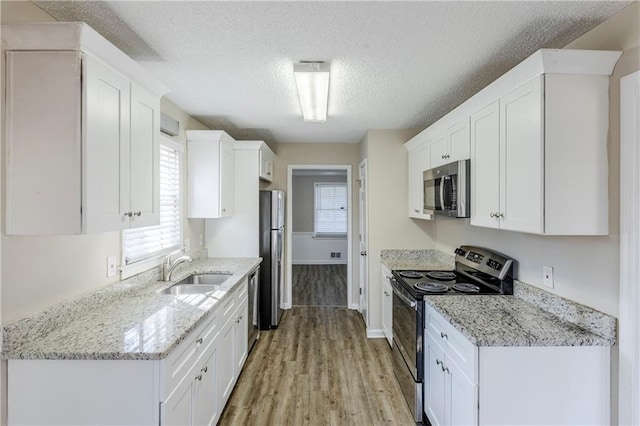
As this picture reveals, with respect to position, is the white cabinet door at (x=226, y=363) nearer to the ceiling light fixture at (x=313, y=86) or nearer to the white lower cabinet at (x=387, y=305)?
the white lower cabinet at (x=387, y=305)

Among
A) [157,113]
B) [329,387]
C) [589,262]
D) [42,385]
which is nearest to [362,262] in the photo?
[329,387]

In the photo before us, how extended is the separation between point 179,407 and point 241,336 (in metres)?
1.32

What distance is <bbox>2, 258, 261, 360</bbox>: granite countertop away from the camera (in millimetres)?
1370

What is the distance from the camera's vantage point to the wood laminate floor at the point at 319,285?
5.16 meters

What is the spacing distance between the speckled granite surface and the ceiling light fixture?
69.5 inches

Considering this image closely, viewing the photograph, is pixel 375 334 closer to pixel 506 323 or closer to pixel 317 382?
pixel 317 382

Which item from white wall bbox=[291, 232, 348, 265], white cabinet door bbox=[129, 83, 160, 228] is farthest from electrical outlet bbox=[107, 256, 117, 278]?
white wall bbox=[291, 232, 348, 265]

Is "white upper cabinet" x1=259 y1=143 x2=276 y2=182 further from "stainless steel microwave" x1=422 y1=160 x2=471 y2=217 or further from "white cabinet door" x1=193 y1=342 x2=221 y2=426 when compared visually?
"white cabinet door" x1=193 y1=342 x2=221 y2=426

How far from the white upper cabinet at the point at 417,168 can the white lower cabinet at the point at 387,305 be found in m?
0.73

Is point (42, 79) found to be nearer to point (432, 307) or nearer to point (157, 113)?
point (157, 113)

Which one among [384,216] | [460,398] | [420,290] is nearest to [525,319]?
[460,398]

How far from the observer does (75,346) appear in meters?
1.41

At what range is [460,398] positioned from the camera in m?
1.68

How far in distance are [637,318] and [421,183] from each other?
2068mm
